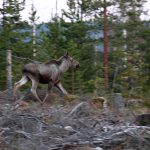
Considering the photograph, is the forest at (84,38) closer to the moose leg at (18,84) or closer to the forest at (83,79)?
the forest at (83,79)

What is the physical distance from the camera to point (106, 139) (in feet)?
26.9

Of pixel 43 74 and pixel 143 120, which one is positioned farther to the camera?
pixel 43 74

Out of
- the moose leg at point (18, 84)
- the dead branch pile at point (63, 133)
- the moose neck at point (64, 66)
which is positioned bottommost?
the dead branch pile at point (63, 133)

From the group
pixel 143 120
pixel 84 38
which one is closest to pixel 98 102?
pixel 143 120

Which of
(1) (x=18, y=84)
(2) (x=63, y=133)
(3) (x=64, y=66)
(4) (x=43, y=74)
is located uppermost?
(3) (x=64, y=66)

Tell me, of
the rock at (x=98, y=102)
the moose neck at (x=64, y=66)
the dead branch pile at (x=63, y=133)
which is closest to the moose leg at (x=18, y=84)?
the moose neck at (x=64, y=66)

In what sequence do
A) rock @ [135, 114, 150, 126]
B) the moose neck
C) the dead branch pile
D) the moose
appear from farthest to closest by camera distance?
the moose neck < the moose < rock @ [135, 114, 150, 126] < the dead branch pile

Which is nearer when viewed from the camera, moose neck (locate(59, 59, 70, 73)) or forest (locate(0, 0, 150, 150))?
forest (locate(0, 0, 150, 150))

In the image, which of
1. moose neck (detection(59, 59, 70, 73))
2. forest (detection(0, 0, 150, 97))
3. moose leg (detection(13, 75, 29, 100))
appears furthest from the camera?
forest (detection(0, 0, 150, 97))

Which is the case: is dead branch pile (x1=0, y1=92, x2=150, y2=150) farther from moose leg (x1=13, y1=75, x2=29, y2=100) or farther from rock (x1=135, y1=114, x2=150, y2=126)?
moose leg (x1=13, y1=75, x2=29, y2=100)

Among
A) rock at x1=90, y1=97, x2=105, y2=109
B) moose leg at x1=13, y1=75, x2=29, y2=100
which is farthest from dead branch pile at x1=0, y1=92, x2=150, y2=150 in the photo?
moose leg at x1=13, y1=75, x2=29, y2=100

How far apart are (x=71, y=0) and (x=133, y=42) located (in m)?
3.76

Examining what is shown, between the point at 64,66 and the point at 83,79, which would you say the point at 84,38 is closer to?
the point at 83,79

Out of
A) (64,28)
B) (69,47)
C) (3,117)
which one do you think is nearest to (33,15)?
(64,28)
